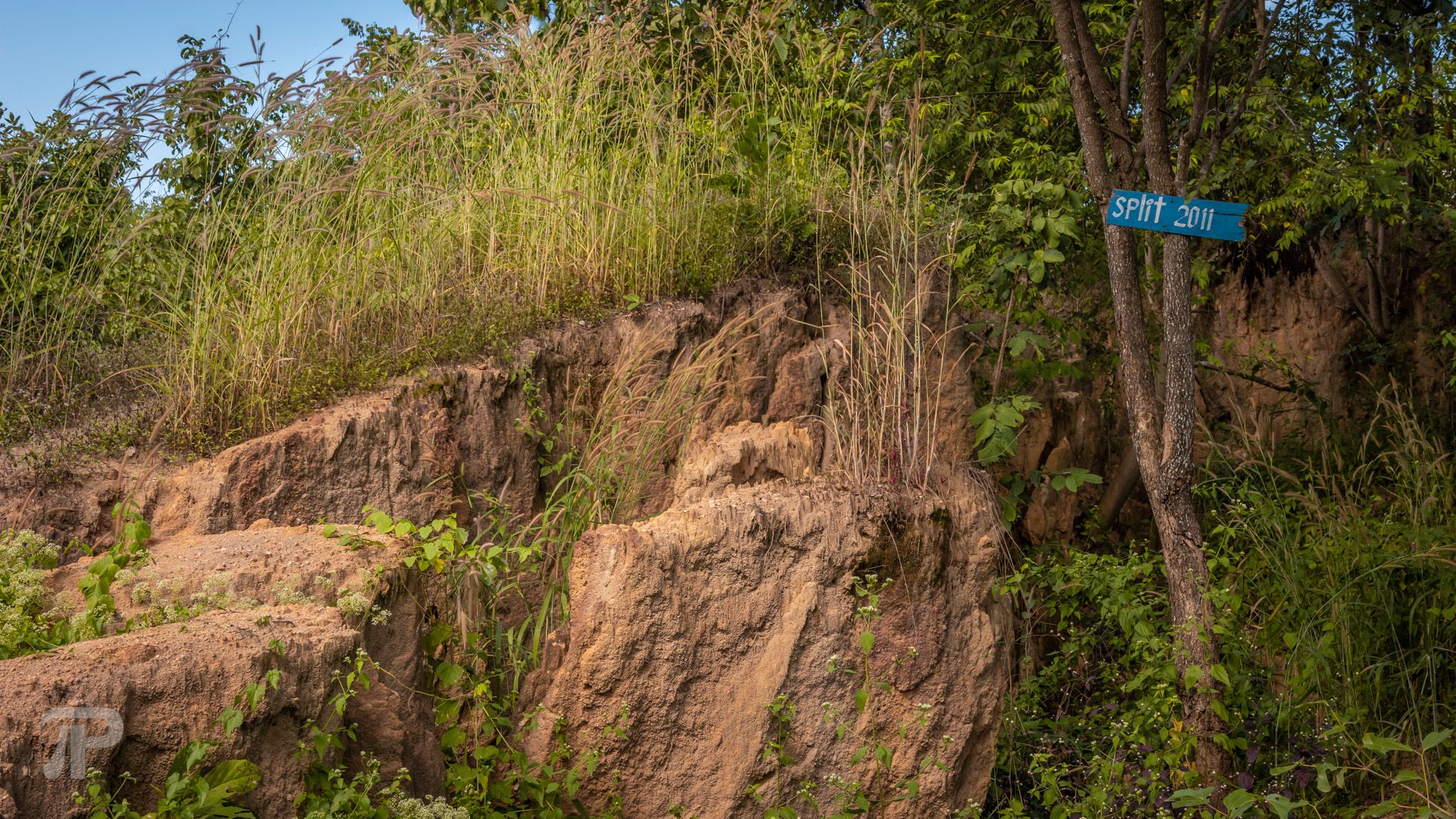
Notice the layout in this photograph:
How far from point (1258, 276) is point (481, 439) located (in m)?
6.33

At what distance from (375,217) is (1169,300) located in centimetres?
403

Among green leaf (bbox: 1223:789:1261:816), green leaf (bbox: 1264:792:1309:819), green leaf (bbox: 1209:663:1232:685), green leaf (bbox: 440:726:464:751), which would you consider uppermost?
green leaf (bbox: 1209:663:1232:685)

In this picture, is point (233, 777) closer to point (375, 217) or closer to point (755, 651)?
point (755, 651)

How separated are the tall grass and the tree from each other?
68.9 inches

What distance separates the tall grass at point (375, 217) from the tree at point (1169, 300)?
1749 millimetres

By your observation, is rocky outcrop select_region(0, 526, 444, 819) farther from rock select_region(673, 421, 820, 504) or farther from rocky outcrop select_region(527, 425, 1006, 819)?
rock select_region(673, 421, 820, 504)

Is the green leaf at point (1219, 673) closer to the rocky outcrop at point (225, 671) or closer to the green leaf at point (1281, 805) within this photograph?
the green leaf at point (1281, 805)

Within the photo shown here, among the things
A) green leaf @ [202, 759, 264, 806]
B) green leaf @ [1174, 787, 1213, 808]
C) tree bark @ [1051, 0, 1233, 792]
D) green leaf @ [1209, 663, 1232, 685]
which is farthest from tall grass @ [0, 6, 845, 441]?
green leaf @ [1174, 787, 1213, 808]

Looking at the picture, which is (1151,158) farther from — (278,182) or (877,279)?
(278,182)

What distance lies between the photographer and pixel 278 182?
18.5ft

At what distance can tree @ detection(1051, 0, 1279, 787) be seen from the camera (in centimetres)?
435

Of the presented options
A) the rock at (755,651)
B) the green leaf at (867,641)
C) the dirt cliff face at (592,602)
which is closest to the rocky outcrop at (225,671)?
the dirt cliff face at (592,602)

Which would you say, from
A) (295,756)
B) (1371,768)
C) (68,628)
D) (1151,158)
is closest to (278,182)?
(68,628)

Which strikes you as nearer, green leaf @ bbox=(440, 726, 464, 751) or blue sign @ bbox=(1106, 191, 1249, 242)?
green leaf @ bbox=(440, 726, 464, 751)
